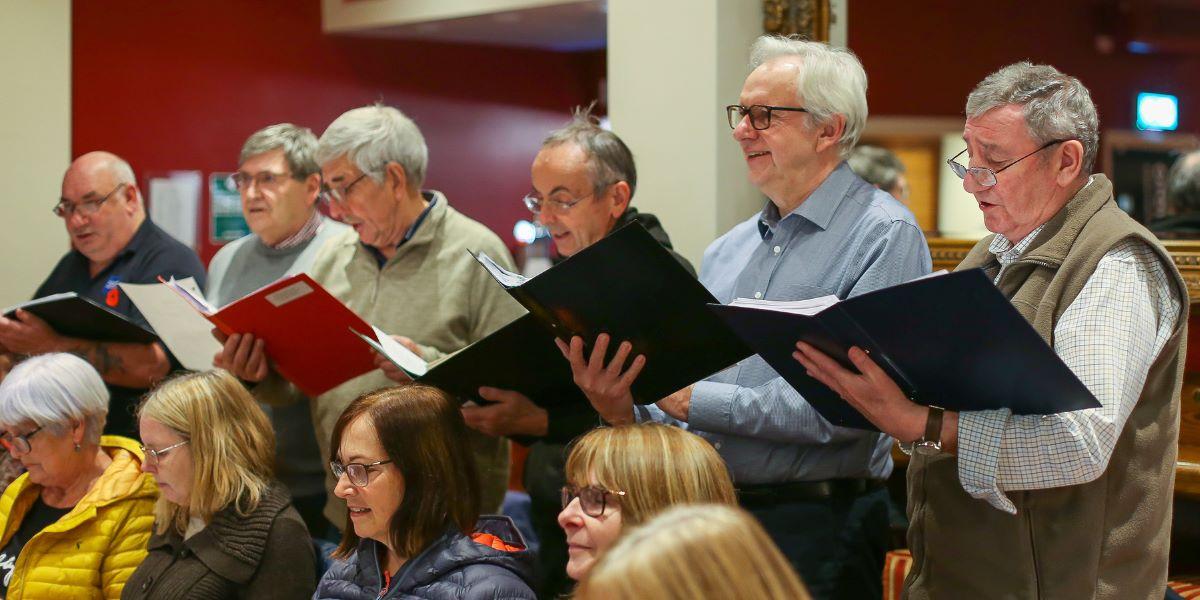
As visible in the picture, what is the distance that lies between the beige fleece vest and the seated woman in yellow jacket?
2027 mm

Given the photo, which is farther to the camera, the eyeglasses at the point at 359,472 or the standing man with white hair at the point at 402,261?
the standing man with white hair at the point at 402,261

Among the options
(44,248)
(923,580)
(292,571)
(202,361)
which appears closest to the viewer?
(923,580)

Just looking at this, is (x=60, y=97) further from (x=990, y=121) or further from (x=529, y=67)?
(x=990, y=121)

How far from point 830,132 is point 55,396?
6.59 feet

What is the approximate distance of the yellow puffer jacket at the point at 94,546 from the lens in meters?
2.99

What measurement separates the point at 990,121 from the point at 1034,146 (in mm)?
79

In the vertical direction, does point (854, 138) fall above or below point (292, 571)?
above

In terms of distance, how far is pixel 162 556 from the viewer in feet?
9.39

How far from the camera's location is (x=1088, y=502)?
188 cm

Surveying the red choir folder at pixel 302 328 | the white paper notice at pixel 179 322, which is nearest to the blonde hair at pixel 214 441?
the red choir folder at pixel 302 328

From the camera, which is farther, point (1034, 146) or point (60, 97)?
point (60, 97)

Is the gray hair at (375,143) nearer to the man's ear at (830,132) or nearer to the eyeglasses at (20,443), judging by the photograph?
the eyeglasses at (20,443)

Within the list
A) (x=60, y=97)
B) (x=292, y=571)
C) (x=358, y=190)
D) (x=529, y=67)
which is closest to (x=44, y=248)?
(x=60, y=97)

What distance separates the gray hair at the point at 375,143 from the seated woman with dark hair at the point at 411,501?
2.98 feet
